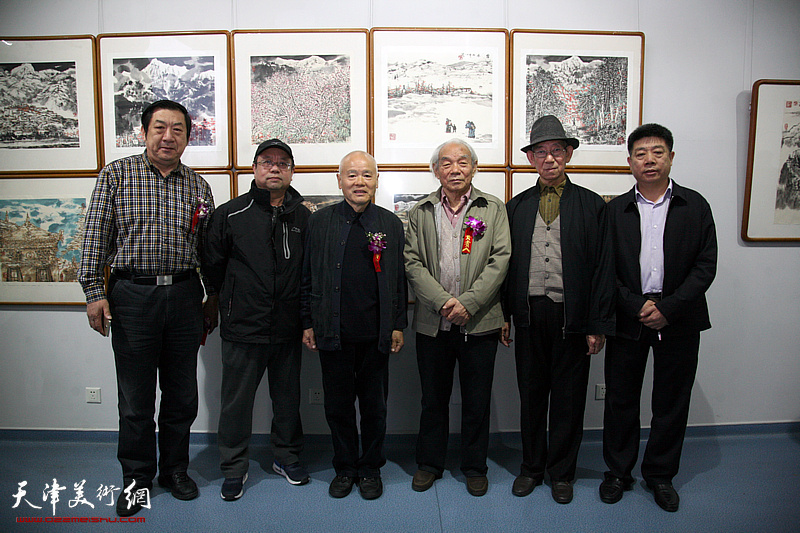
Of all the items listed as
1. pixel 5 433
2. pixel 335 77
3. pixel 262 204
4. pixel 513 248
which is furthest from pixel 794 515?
pixel 5 433

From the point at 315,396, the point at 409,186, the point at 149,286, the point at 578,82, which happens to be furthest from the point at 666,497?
the point at 149,286

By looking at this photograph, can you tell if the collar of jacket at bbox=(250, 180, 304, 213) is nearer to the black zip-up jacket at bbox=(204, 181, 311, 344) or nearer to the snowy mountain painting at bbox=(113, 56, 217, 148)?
the black zip-up jacket at bbox=(204, 181, 311, 344)

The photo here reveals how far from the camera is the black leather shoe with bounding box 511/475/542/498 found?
2377 millimetres

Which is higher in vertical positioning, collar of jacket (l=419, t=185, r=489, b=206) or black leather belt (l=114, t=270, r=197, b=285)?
collar of jacket (l=419, t=185, r=489, b=206)

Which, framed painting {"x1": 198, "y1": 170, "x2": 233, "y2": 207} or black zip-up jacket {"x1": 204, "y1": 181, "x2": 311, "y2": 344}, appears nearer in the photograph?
black zip-up jacket {"x1": 204, "y1": 181, "x2": 311, "y2": 344}

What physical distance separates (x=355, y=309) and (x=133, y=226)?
1.24 meters

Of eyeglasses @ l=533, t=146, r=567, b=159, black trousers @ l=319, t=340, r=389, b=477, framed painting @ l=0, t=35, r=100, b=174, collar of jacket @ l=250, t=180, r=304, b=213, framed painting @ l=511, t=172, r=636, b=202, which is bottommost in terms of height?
black trousers @ l=319, t=340, r=389, b=477

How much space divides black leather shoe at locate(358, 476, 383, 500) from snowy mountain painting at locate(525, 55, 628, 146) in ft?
7.84

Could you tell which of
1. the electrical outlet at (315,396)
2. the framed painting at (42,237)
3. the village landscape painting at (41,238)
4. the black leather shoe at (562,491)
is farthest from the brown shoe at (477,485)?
the village landscape painting at (41,238)

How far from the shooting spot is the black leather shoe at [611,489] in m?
2.32

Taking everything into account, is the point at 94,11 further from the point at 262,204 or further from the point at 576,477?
the point at 576,477

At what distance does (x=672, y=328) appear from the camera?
2.29 metres

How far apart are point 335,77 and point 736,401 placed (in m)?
3.66

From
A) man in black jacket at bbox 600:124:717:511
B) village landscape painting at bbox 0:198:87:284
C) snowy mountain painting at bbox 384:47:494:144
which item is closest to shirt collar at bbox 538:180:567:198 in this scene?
man in black jacket at bbox 600:124:717:511
